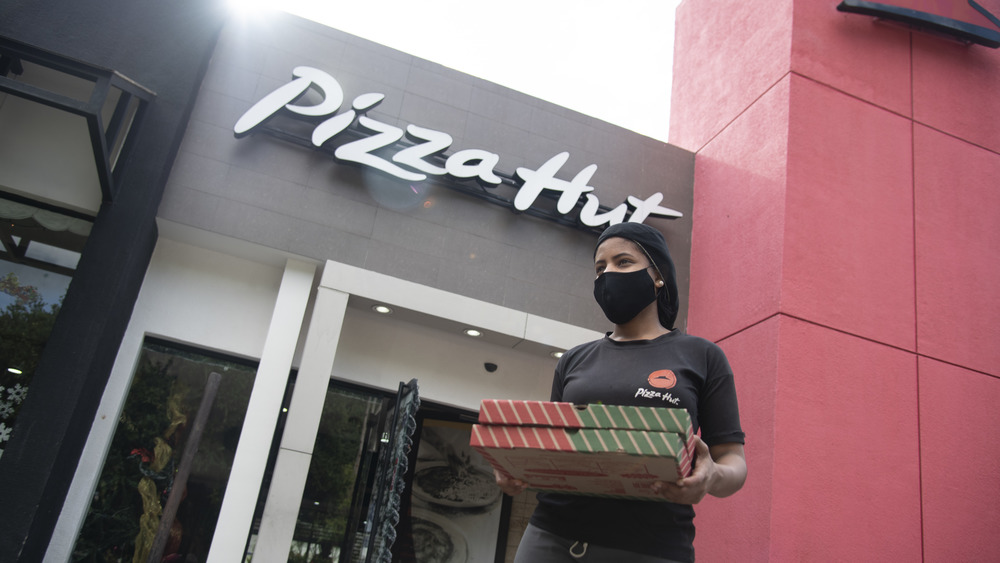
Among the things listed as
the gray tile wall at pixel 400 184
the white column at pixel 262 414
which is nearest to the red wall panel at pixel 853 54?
the gray tile wall at pixel 400 184

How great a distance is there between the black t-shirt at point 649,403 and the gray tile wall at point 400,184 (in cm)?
437

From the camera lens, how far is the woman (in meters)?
1.61

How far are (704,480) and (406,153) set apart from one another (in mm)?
5150

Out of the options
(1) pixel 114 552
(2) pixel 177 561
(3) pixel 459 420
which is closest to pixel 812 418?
(3) pixel 459 420

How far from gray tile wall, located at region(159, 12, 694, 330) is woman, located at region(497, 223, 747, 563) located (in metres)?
4.21

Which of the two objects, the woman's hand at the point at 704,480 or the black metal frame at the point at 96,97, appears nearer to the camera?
the woman's hand at the point at 704,480

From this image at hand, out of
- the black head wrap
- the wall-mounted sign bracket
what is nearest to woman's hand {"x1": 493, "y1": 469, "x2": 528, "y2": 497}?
the black head wrap

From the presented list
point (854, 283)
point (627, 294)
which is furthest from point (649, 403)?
point (854, 283)

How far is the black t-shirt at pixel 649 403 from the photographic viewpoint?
1.63 m

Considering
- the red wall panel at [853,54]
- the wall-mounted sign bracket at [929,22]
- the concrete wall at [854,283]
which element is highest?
the wall-mounted sign bracket at [929,22]

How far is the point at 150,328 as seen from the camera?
19.0ft

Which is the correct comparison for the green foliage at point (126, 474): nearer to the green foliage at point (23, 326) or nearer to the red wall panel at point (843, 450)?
the green foliage at point (23, 326)

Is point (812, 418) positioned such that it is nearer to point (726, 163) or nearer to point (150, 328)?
point (726, 163)

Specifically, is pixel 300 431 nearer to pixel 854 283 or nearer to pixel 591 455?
pixel 591 455
